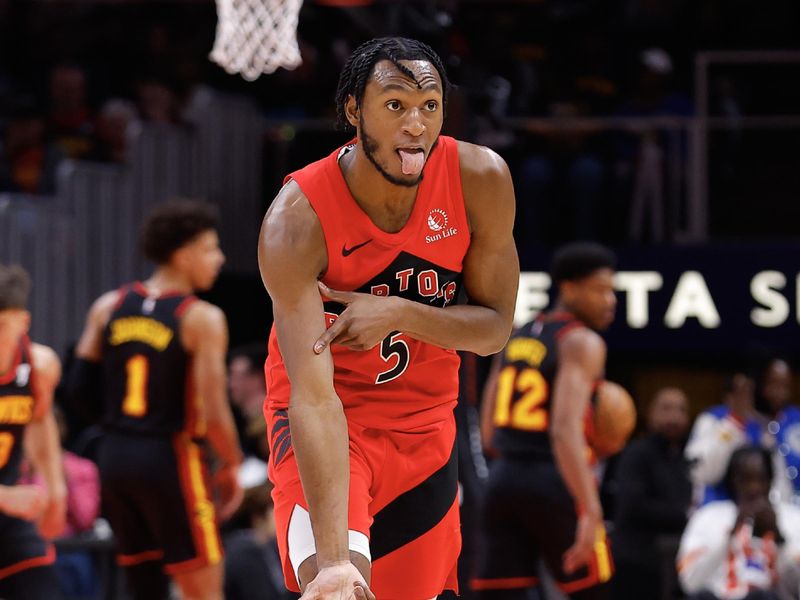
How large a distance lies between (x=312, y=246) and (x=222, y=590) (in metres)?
4.25

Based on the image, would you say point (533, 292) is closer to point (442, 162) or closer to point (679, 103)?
point (679, 103)

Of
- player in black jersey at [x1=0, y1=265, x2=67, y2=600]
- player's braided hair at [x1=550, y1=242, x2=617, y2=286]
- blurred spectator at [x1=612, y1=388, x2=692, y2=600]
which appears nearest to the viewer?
player in black jersey at [x1=0, y1=265, x2=67, y2=600]

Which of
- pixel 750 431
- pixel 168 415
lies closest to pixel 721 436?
pixel 750 431

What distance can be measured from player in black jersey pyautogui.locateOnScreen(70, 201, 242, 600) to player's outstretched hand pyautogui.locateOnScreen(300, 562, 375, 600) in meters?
3.38

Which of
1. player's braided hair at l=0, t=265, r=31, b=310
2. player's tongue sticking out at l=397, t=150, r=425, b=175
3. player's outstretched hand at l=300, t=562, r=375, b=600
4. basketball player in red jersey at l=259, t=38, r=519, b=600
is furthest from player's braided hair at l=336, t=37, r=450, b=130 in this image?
player's braided hair at l=0, t=265, r=31, b=310

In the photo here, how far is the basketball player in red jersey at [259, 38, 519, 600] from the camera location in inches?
135

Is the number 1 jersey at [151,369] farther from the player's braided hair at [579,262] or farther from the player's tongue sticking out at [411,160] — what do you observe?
the player's tongue sticking out at [411,160]

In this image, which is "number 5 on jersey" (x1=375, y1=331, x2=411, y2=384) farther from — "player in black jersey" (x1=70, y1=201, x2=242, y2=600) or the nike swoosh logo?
"player in black jersey" (x1=70, y1=201, x2=242, y2=600)

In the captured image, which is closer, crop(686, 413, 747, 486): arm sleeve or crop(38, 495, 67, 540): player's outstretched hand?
crop(38, 495, 67, 540): player's outstretched hand

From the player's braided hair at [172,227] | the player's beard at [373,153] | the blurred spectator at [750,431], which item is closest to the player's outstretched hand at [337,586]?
the player's beard at [373,153]

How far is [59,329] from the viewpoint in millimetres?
10461

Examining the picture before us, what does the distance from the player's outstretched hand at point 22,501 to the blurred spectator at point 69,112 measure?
621cm

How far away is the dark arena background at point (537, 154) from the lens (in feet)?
34.6

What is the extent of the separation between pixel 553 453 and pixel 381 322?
3604mm
